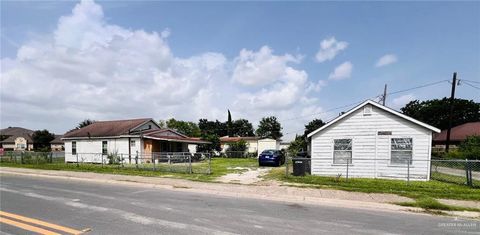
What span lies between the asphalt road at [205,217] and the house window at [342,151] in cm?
846

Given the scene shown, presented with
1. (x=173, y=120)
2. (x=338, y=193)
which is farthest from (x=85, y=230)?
(x=173, y=120)

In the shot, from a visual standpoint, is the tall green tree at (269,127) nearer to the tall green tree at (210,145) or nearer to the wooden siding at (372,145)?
the tall green tree at (210,145)

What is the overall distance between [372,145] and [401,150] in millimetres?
1397

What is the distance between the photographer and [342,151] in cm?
1816

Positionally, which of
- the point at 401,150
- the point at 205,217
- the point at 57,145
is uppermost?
the point at 57,145

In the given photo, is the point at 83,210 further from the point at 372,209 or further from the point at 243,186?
the point at 372,209

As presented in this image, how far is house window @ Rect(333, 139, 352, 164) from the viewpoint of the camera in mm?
18016

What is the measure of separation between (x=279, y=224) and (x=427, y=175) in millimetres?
12322

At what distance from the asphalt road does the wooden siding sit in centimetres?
796

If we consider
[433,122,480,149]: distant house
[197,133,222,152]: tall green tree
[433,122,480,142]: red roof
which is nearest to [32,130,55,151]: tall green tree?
[197,133,222,152]: tall green tree

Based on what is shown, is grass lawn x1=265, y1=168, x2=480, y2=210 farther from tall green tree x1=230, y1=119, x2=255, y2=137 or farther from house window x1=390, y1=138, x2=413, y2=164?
tall green tree x1=230, y1=119, x2=255, y2=137

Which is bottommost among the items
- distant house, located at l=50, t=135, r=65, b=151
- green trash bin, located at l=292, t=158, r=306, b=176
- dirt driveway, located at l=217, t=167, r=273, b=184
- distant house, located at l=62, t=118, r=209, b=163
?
Result: dirt driveway, located at l=217, t=167, r=273, b=184

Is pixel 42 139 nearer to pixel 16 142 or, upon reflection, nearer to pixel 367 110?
pixel 16 142

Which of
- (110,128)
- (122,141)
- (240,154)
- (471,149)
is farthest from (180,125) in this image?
(471,149)
